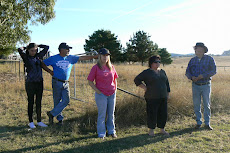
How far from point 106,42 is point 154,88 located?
32500mm

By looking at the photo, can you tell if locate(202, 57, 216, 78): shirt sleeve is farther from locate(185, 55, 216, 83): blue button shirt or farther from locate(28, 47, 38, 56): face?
locate(28, 47, 38, 56): face

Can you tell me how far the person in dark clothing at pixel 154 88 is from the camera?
365 centimetres

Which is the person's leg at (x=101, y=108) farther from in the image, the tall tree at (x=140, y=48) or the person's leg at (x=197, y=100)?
the tall tree at (x=140, y=48)

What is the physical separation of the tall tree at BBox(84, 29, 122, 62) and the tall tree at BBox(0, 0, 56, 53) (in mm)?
24300

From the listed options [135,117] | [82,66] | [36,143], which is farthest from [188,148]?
[82,66]

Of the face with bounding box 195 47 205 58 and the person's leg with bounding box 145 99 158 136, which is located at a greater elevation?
the face with bounding box 195 47 205 58

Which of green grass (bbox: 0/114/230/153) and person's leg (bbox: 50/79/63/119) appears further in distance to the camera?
person's leg (bbox: 50/79/63/119)

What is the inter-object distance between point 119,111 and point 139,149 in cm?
171

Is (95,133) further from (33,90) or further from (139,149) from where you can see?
(33,90)

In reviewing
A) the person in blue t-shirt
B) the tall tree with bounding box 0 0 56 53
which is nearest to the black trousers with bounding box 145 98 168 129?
the person in blue t-shirt

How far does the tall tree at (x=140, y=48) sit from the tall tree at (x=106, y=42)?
6.73ft

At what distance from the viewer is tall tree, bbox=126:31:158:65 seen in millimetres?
34000

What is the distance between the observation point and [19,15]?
8.67m

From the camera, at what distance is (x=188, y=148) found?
328cm
